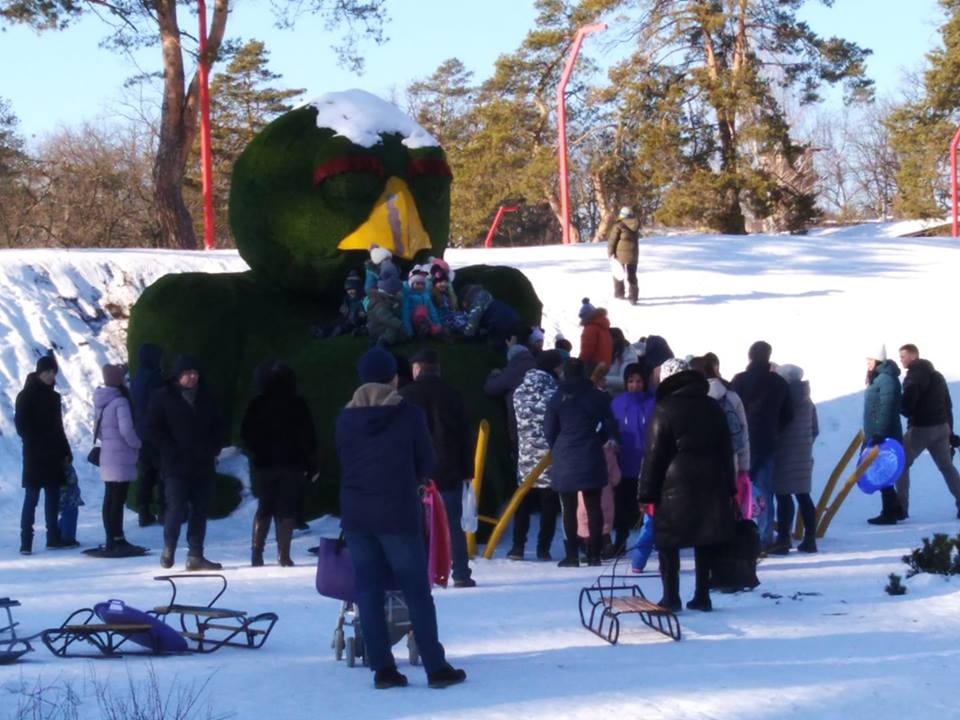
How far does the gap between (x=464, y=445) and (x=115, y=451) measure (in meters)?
3.27

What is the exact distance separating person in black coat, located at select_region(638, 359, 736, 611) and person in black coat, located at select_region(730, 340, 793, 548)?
2.60 meters

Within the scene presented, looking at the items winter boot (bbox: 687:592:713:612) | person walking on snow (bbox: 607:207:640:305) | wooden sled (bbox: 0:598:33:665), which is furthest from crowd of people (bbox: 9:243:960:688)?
person walking on snow (bbox: 607:207:640:305)

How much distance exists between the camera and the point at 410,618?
21.9 ft

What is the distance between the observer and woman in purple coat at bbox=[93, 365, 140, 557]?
11.3 metres

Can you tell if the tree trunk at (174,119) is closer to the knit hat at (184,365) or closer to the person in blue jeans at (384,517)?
the knit hat at (184,365)

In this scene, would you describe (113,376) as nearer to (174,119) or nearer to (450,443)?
(450,443)

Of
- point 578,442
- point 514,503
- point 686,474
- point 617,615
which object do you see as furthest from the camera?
point 514,503

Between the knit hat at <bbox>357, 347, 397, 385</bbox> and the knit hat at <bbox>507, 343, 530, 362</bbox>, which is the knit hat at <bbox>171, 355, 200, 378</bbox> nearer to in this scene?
the knit hat at <bbox>507, 343, 530, 362</bbox>

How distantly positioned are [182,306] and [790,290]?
1105 centimetres

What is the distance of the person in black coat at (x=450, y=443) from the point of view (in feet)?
31.8

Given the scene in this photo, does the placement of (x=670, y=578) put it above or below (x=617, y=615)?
above

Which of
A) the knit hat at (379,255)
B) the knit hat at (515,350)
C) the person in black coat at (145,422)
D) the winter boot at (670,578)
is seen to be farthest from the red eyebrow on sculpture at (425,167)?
the winter boot at (670,578)

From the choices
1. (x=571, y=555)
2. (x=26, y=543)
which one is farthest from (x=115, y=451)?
(x=571, y=555)

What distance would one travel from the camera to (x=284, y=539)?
10516 millimetres
